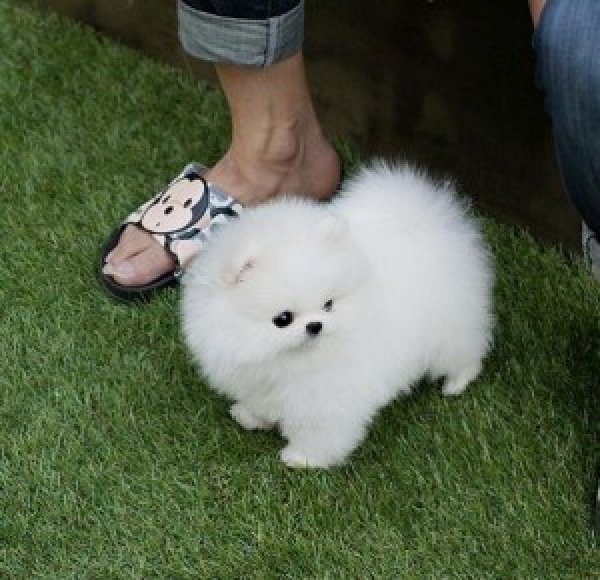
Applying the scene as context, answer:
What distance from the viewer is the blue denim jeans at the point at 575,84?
100 centimetres

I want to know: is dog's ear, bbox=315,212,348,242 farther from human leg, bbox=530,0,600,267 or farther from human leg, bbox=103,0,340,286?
human leg, bbox=103,0,340,286

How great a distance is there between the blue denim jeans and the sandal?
0.73 meters

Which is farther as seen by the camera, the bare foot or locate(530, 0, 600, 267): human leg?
the bare foot

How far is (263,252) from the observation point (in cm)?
121

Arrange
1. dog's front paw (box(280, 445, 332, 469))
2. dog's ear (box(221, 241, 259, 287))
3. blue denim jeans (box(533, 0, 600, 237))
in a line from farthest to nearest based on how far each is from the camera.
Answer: dog's front paw (box(280, 445, 332, 469)) → dog's ear (box(221, 241, 259, 287)) → blue denim jeans (box(533, 0, 600, 237))

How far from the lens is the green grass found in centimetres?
130

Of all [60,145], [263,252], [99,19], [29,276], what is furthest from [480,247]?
[99,19]

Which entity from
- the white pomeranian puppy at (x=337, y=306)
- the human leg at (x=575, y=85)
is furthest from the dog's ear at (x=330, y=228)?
the human leg at (x=575, y=85)

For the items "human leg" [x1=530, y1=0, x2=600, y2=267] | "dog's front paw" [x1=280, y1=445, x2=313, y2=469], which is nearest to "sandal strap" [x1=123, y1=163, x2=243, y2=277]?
"dog's front paw" [x1=280, y1=445, x2=313, y2=469]

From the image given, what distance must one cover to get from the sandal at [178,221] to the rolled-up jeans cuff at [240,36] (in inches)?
9.3

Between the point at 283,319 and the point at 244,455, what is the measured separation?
0.27m

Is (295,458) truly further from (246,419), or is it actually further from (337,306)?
(337,306)

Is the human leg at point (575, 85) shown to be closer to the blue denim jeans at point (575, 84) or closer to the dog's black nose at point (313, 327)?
the blue denim jeans at point (575, 84)

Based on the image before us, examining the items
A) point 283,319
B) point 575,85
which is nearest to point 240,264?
point 283,319
